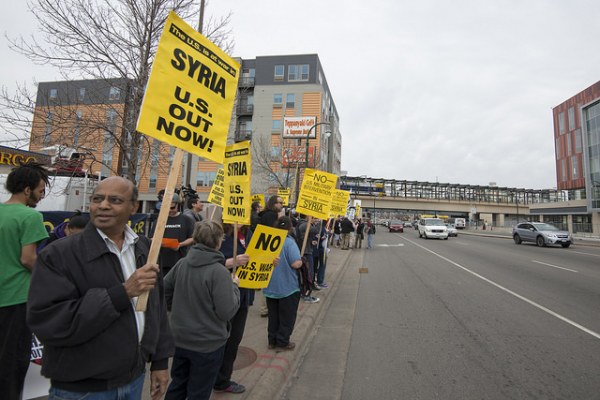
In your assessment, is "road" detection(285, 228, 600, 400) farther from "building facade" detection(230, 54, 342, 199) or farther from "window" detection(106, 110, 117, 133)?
"building facade" detection(230, 54, 342, 199)

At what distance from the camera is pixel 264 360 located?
3994 mm

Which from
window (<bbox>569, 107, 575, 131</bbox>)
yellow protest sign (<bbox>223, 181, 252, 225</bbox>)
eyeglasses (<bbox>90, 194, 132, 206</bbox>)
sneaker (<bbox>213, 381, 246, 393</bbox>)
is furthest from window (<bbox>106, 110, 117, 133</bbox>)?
window (<bbox>569, 107, 575, 131</bbox>)

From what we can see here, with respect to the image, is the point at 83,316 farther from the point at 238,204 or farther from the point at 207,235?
the point at 238,204

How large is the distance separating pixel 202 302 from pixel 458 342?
4123 millimetres

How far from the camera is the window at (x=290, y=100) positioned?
39031 mm

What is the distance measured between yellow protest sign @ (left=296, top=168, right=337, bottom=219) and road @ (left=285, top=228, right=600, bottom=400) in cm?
215

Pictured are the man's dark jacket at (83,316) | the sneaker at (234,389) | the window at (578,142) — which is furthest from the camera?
the window at (578,142)

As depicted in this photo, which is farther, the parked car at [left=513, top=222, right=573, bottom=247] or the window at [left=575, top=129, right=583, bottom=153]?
the window at [left=575, top=129, right=583, bottom=153]

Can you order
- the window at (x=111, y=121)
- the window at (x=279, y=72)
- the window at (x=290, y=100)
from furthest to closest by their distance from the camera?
the window at (x=279, y=72), the window at (x=290, y=100), the window at (x=111, y=121)

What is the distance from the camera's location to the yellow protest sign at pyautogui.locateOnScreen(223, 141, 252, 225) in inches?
134

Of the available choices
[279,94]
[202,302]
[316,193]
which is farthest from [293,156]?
[202,302]

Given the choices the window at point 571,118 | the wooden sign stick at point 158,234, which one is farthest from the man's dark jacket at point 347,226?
the window at point 571,118

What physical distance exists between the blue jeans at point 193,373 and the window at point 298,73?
4063 centimetres

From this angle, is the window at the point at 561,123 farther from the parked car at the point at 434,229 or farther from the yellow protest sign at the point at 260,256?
the yellow protest sign at the point at 260,256
